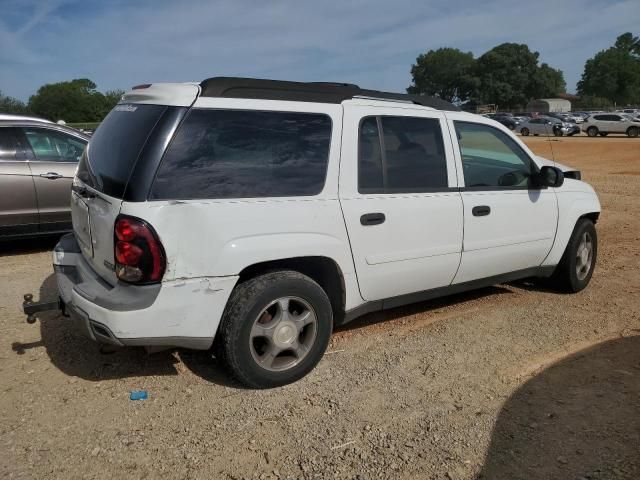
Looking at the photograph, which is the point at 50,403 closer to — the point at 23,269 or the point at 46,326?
the point at 46,326

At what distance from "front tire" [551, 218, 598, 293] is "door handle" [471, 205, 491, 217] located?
1337 millimetres

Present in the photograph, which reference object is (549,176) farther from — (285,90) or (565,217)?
(285,90)

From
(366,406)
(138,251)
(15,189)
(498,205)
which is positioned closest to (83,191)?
(138,251)

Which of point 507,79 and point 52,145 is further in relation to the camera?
point 507,79

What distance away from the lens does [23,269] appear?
20.3ft

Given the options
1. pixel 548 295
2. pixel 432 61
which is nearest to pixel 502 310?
pixel 548 295

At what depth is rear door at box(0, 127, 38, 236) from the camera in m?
6.38

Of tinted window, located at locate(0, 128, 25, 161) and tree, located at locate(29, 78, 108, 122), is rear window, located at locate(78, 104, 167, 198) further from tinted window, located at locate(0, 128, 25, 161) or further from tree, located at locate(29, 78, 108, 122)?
tree, located at locate(29, 78, 108, 122)

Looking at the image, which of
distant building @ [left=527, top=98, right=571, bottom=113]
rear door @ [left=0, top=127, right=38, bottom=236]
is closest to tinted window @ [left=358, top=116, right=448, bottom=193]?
rear door @ [left=0, top=127, right=38, bottom=236]

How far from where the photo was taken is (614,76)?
11581cm

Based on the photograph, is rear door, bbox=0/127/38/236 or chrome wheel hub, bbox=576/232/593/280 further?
rear door, bbox=0/127/38/236

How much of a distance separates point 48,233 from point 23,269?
625 mm

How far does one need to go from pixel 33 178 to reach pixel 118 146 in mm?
3828

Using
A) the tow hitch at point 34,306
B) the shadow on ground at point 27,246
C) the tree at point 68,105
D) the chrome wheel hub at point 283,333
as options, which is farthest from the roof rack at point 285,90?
the tree at point 68,105
